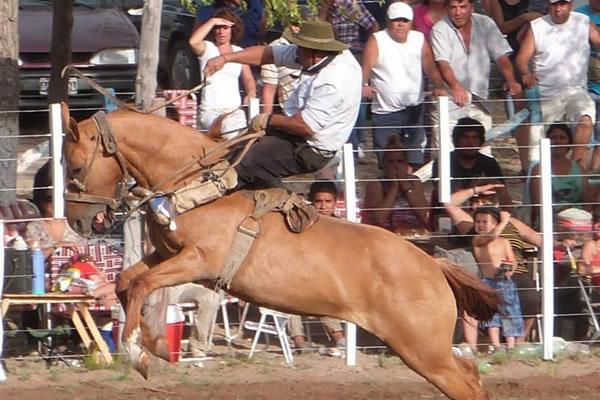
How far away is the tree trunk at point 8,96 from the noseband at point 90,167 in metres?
2.79

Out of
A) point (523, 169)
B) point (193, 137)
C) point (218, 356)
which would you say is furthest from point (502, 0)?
point (193, 137)

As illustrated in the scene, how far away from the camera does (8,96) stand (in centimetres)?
1101

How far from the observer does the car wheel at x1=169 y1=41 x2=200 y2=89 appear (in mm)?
14677

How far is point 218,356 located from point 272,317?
547 mm

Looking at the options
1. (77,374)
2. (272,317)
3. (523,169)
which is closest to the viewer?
(77,374)

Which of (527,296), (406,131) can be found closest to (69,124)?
(406,131)

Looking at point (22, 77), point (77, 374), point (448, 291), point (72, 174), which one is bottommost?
point (77, 374)

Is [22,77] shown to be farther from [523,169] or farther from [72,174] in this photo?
[72,174]

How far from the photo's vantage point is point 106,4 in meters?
15.9

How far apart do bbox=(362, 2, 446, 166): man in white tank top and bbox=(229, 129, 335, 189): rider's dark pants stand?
2.85 metres

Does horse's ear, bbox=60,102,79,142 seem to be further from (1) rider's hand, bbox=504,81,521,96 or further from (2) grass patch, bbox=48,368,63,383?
(1) rider's hand, bbox=504,81,521,96

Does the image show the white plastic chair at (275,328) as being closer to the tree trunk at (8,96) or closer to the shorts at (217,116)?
the shorts at (217,116)

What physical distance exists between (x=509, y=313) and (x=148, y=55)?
3438 millimetres

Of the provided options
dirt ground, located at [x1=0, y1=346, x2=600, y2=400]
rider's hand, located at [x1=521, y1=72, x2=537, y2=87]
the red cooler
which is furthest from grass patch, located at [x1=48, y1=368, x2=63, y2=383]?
rider's hand, located at [x1=521, y1=72, x2=537, y2=87]
